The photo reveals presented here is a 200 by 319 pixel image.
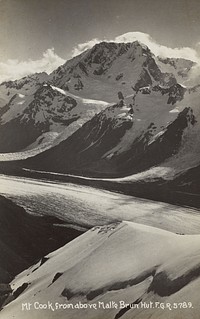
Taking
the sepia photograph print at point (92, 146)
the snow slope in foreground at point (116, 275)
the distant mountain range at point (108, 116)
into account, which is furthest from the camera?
the distant mountain range at point (108, 116)

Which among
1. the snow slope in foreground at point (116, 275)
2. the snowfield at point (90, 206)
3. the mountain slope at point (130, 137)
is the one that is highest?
the mountain slope at point (130, 137)

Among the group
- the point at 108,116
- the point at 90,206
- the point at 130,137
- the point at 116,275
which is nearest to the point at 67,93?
the point at 108,116

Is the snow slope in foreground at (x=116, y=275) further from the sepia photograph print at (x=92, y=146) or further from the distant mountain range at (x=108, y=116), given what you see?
the distant mountain range at (x=108, y=116)

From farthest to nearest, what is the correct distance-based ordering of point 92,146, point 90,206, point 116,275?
point 92,146 < point 90,206 < point 116,275

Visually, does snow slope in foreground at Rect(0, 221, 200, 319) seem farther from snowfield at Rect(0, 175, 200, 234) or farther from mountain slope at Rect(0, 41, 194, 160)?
mountain slope at Rect(0, 41, 194, 160)

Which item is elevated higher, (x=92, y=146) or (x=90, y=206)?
(x=92, y=146)

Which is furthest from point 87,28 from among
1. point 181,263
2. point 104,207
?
point 181,263

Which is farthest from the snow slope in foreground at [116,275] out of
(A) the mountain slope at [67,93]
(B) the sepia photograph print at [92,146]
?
(A) the mountain slope at [67,93]

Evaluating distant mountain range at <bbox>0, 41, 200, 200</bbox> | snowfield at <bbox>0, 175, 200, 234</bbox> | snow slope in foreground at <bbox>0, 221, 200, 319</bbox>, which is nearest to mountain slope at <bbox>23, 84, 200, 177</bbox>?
distant mountain range at <bbox>0, 41, 200, 200</bbox>

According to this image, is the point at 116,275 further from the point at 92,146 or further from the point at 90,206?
the point at 92,146
